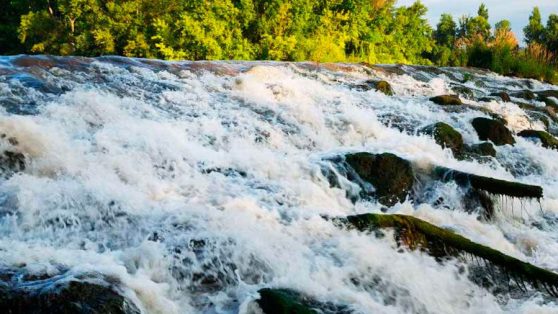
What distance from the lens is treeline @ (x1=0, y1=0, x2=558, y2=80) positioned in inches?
914

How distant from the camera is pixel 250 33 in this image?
24844 mm

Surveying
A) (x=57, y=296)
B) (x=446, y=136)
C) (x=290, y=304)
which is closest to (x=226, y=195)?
(x=290, y=304)

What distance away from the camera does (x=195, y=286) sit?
378 centimetres

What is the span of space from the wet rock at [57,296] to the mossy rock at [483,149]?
651cm

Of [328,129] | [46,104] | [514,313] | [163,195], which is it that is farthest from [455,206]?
[46,104]

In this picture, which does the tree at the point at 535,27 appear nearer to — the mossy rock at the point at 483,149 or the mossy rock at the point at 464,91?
the mossy rock at the point at 464,91

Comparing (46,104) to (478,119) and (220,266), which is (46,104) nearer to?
(220,266)

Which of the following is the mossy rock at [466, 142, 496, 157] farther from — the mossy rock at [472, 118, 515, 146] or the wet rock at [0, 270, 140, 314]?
the wet rock at [0, 270, 140, 314]

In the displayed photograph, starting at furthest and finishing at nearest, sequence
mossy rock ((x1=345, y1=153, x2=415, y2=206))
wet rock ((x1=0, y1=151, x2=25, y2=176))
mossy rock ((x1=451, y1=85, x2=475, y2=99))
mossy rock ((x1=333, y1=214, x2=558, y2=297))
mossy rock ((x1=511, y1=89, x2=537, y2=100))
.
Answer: mossy rock ((x1=511, y1=89, x2=537, y2=100))
mossy rock ((x1=451, y1=85, x2=475, y2=99))
mossy rock ((x1=345, y1=153, x2=415, y2=206))
wet rock ((x1=0, y1=151, x2=25, y2=176))
mossy rock ((x1=333, y1=214, x2=558, y2=297))

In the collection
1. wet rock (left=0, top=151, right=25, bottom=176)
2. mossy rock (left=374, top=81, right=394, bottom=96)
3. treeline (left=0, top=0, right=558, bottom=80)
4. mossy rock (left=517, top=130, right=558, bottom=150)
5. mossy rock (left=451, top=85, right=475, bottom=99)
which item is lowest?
mossy rock (left=517, top=130, right=558, bottom=150)

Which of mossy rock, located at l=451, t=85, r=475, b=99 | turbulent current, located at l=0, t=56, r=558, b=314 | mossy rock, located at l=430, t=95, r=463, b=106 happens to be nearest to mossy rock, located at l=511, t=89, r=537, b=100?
mossy rock, located at l=451, t=85, r=475, b=99

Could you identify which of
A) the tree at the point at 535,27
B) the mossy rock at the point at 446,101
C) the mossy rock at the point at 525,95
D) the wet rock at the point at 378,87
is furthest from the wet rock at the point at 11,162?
the tree at the point at 535,27

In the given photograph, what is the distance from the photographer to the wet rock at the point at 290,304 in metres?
3.28

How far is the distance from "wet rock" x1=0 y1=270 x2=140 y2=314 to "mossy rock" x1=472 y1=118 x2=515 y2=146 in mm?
7328
